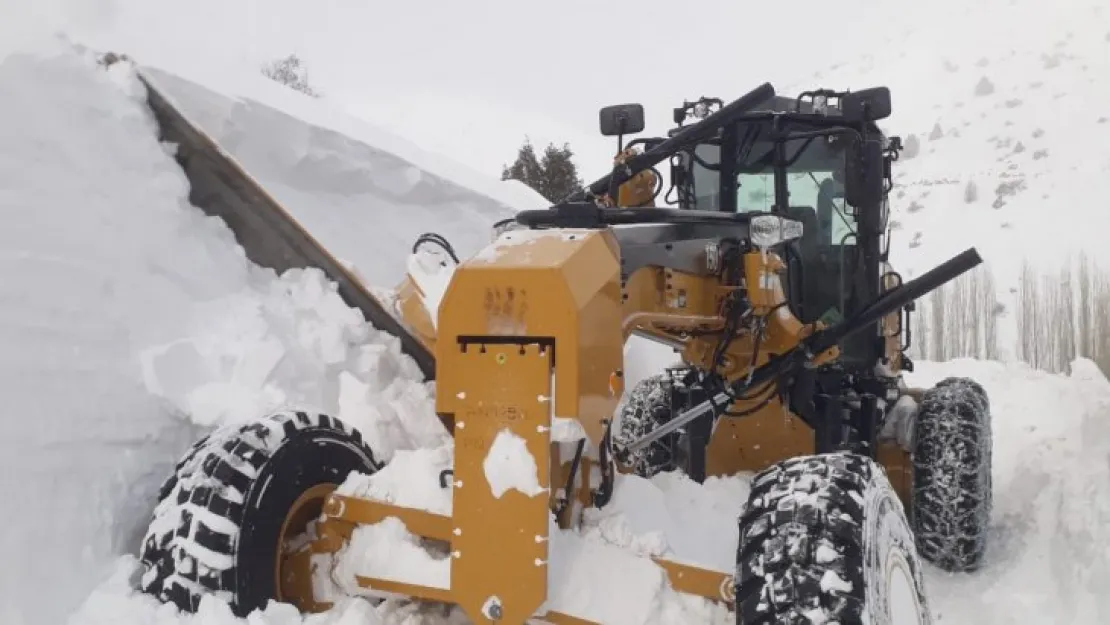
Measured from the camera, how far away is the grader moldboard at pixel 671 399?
243 cm

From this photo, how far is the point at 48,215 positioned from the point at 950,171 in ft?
103

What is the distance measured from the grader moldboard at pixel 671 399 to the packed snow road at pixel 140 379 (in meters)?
0.21

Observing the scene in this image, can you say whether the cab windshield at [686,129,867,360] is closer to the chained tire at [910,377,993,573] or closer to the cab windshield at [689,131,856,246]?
the cab windshield at [689,131,856,246]

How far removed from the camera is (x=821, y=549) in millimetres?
2326

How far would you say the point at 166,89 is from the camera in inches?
256

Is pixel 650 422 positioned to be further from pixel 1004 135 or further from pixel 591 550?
pixel 1004 135

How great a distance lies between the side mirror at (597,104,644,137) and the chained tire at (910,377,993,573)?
245cm

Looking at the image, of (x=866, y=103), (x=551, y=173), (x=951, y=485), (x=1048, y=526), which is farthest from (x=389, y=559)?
(x=551, y=173)

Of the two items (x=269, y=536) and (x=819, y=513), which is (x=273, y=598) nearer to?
(x=269, y=536)

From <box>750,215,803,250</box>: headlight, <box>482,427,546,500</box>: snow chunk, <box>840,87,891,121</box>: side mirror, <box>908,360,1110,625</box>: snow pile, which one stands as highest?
<box>840,87,891,121</box>: side mirror

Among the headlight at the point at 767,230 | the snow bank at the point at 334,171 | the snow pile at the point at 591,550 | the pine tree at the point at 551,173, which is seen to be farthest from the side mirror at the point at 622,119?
the pine tree at the point at 551,173

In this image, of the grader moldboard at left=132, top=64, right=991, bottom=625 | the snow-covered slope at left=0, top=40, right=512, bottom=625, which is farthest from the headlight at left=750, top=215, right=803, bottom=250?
the snow-covered slope at left=0, top=40, right=512, bottom=625

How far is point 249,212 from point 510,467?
364 cm

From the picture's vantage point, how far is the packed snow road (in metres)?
3.54
